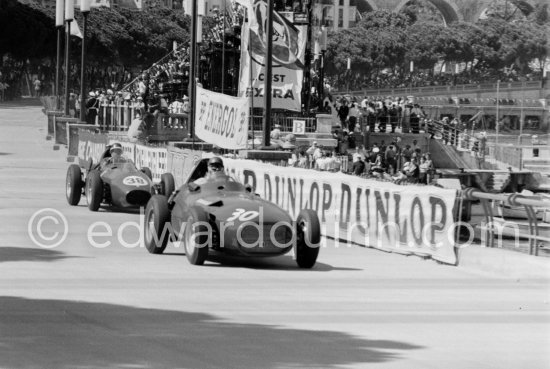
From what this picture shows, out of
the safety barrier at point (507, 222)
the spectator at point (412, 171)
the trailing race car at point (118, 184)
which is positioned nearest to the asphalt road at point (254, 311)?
the safety barrier at point (507, 222)

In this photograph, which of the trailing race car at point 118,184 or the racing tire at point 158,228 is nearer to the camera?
the racing tire at point 158,228

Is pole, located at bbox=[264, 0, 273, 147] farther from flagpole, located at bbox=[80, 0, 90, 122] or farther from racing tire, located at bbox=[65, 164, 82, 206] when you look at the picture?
flagpole, located at bbox=[80, 0, 90, 122]

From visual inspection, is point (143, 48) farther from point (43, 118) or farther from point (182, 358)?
point (182, 358)

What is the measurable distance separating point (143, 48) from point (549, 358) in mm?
108462

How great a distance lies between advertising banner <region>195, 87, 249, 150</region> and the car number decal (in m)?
10.7

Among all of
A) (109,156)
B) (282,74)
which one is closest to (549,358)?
(109,156)

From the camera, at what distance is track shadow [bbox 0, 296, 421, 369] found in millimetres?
10914

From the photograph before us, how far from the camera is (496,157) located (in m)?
74.6

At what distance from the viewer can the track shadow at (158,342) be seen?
10.9 metres

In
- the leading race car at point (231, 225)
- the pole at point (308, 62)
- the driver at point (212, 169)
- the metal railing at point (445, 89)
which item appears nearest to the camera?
the leading race car at point (231, 225)

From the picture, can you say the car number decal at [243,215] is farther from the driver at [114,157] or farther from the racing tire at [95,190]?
the driver at [114,157]

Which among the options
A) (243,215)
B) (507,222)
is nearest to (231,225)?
(243,215)

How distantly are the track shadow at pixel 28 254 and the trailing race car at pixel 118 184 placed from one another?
531 cm

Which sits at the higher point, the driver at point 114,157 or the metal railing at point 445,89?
the metal railing at point 445,89
